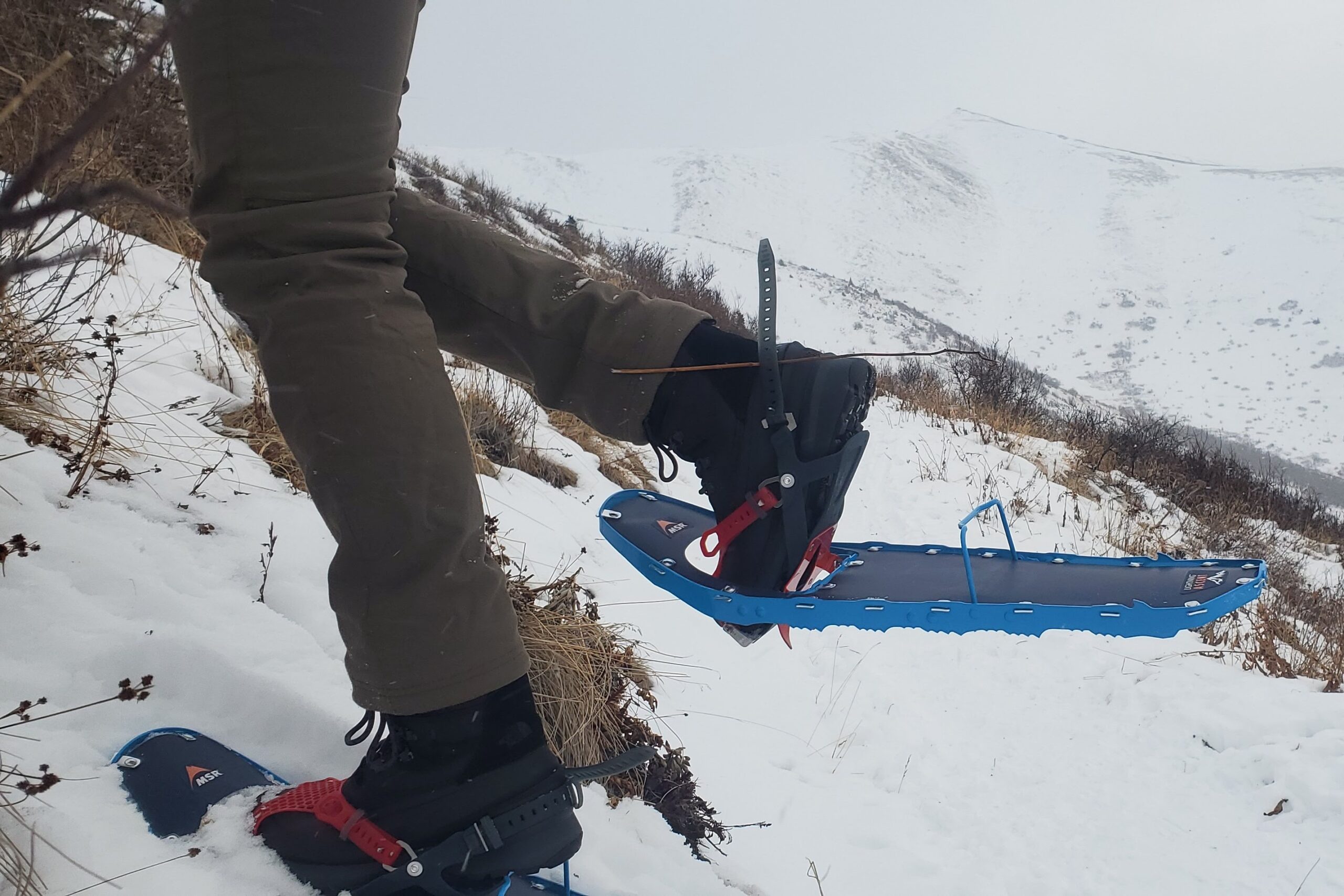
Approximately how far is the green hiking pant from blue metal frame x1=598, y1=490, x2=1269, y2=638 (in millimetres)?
463

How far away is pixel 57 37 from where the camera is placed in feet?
8.93

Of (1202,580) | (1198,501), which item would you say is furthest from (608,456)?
(1198,501)

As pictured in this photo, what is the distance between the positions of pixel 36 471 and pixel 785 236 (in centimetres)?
3578

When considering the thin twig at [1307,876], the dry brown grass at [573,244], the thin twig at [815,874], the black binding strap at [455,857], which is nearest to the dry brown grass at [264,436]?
the black binding strap at [455,857]

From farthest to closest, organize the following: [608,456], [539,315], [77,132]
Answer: [608,456] < [539,315] < [77,132]

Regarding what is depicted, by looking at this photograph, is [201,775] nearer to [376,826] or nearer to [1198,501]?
[376,826]

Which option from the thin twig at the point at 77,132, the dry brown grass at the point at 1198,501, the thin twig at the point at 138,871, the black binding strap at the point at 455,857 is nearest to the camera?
the thin twig at the point at 77,132

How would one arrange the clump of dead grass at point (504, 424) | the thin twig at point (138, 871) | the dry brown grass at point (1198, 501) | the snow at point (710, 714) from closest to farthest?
the thin twig at point (138, 871), the snow at point (710, 714), the clump of dead grass at point (504, 424), the dry brown grass at point (1198, 501)

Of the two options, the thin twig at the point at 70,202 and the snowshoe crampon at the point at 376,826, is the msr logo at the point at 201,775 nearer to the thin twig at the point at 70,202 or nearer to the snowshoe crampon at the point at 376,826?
the snowshoe crampon at the point at 376,826

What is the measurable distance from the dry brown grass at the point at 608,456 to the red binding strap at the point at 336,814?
2.51 m

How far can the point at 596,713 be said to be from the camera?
148 cm

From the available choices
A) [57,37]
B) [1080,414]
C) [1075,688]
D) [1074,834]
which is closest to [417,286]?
[1074,834]

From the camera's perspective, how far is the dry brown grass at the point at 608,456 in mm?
3471

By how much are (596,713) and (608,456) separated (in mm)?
2231
